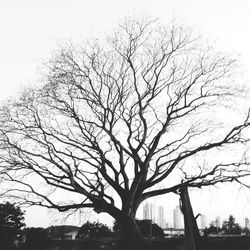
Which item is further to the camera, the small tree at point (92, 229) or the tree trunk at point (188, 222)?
the small tree at point (92, 229)

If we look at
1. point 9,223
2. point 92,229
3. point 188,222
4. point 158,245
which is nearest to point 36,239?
point 9,223

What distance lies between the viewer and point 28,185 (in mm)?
18672

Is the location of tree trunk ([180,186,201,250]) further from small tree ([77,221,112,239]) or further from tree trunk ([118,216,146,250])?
small tree ([77,221,112,239])

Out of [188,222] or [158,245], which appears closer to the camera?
[188,222]

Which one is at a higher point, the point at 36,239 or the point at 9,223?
the point at 9,223

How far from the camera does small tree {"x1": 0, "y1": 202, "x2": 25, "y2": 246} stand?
99.9 ft

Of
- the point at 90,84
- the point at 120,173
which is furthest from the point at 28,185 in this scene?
the point at 90,84

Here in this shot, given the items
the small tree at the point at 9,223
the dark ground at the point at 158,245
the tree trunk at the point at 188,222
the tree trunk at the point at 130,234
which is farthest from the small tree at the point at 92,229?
the tree trunk at the point at 188,222

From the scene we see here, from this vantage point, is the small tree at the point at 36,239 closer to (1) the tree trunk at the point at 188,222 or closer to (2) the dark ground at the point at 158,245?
(2) the dark ground at the point at 158,245

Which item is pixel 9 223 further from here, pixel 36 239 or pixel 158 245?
pixel 158 245

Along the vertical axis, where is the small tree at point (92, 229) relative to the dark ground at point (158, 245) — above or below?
above

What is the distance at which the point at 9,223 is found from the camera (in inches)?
1350

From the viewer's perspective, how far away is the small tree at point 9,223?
30438 mm

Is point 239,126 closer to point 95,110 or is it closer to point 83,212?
point 95,110
